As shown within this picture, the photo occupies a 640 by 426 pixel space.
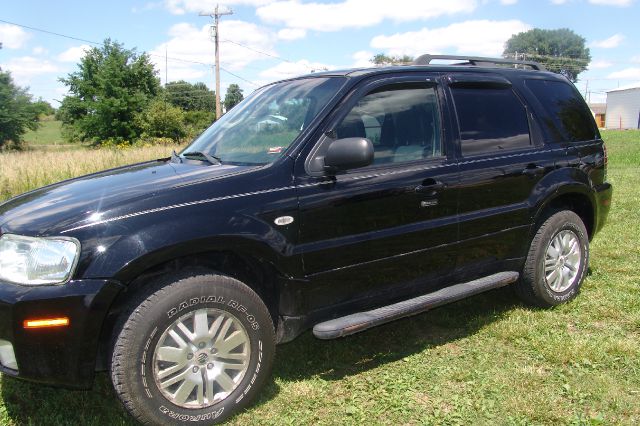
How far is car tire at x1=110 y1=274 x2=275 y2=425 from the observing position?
106 inches

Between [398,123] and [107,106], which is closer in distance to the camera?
[398,123]

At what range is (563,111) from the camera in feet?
15.5

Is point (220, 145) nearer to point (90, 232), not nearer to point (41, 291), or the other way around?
point (90, 232)

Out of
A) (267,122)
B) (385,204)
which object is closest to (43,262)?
(267,122)

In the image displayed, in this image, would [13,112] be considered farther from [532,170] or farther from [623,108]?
[623,108]

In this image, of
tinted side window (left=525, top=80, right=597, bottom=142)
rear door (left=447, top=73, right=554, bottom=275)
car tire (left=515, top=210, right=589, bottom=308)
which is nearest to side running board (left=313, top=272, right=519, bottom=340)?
rear door (left=447, top=73, right=554, bottom=275)

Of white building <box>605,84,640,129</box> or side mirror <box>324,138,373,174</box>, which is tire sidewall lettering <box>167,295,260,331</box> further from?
white building <box>605,84,640,129</box>

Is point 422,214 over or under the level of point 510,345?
over

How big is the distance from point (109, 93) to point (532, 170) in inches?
1990

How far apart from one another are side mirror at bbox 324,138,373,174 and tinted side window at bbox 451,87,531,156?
1.09m

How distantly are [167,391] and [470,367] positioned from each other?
199cm

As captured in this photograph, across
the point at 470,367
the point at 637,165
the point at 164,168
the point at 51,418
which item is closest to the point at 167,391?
the point at 51,418

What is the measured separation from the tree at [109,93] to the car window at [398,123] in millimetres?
46701

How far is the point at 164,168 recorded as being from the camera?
356 centimetres
